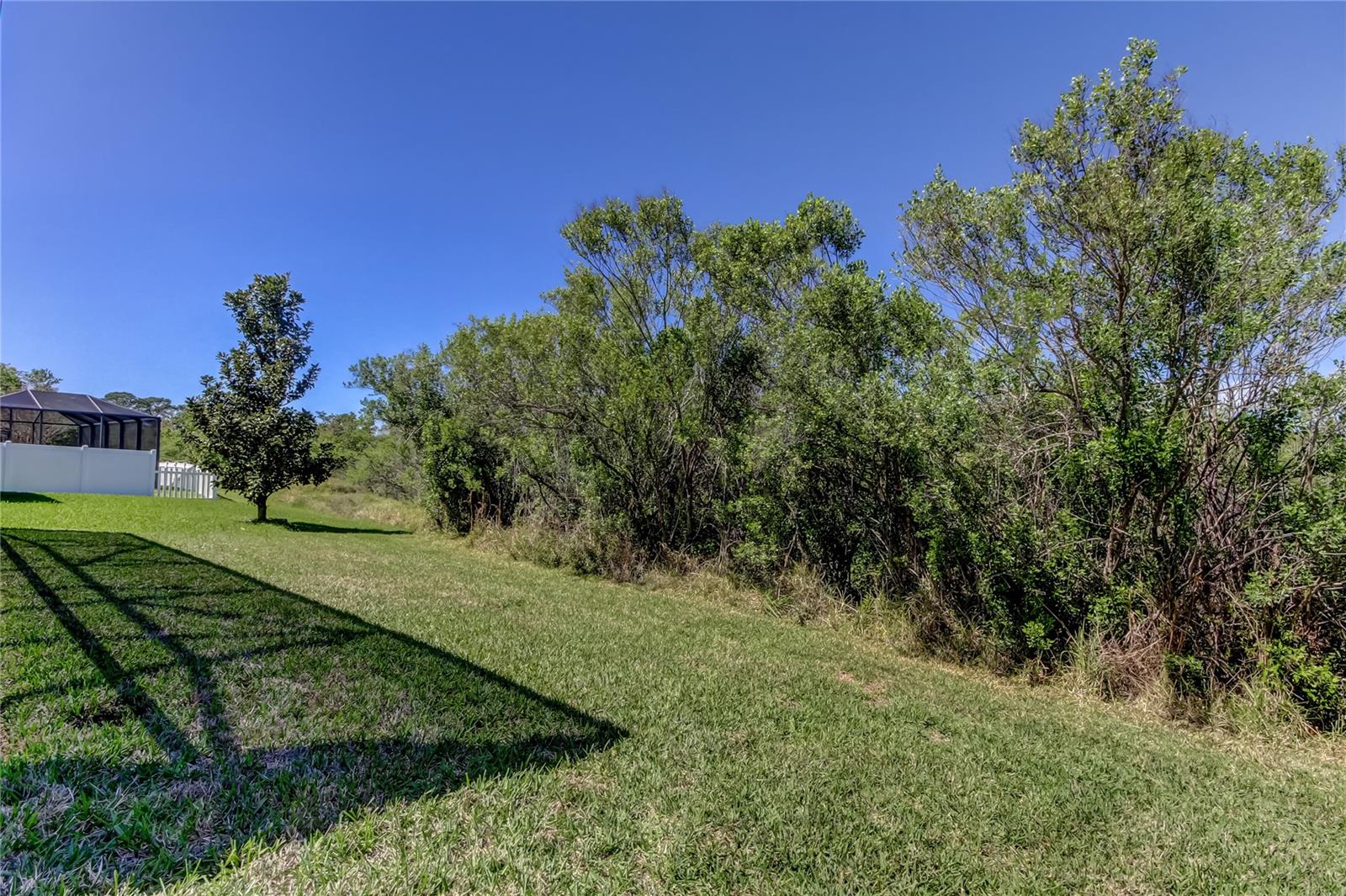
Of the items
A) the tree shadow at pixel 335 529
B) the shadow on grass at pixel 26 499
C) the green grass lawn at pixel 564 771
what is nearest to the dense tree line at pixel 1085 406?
the green grass lawn at pixel 564 771

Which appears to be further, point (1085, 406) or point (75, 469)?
point (75, 469)

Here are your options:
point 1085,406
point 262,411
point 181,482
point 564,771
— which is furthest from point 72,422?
point 1085,406

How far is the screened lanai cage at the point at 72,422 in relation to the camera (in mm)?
16406

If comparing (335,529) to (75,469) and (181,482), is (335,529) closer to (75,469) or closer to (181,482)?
(181,482)

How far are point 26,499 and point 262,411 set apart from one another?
4.92 metres

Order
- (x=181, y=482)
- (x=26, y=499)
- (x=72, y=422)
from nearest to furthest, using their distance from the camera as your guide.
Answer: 1. (x=26, y=499)
2. (x=181, y=482)
3. (x=72, y=422)

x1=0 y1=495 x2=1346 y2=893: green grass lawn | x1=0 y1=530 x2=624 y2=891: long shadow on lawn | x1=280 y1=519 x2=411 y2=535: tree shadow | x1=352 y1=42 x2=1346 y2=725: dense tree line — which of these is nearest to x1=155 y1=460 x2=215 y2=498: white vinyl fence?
x1=280 y1=519 x2=411 y2=535: tree shadow

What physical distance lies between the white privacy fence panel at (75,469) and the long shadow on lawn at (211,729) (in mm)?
14989

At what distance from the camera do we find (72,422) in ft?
58.6

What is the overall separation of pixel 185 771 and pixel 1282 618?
245 inches

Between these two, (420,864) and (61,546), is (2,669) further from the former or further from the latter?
(61,546)

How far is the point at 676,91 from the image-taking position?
8.03m

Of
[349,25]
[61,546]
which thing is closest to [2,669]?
[61,546]

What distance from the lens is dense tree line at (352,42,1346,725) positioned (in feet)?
12.8
